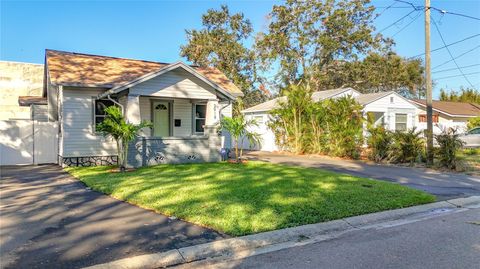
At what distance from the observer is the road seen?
4562mm

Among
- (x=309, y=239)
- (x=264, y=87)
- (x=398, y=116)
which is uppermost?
(x=264, y=87)

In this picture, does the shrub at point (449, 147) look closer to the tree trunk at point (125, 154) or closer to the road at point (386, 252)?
the road at point (386, 252)

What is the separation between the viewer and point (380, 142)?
16.0m

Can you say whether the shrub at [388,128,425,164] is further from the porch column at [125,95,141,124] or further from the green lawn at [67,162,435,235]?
the porch column at [125,95,141,124]

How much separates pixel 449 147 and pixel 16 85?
99.0 feet

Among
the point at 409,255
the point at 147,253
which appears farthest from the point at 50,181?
the point at 409,255

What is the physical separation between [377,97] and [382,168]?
11.3m

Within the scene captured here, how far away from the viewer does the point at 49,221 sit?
6289 millimetres

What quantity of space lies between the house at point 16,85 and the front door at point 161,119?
17.1m

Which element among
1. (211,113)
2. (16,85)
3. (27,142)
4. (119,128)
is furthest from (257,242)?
(16,85)

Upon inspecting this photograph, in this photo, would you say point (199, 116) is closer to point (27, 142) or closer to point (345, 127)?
point (345, 127)

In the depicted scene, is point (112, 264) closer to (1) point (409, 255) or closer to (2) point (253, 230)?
(2) point (253, 230)

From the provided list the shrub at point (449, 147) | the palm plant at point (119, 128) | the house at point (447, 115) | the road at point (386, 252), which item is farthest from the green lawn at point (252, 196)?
the house at point (447, 115)

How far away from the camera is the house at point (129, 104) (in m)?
13.7
